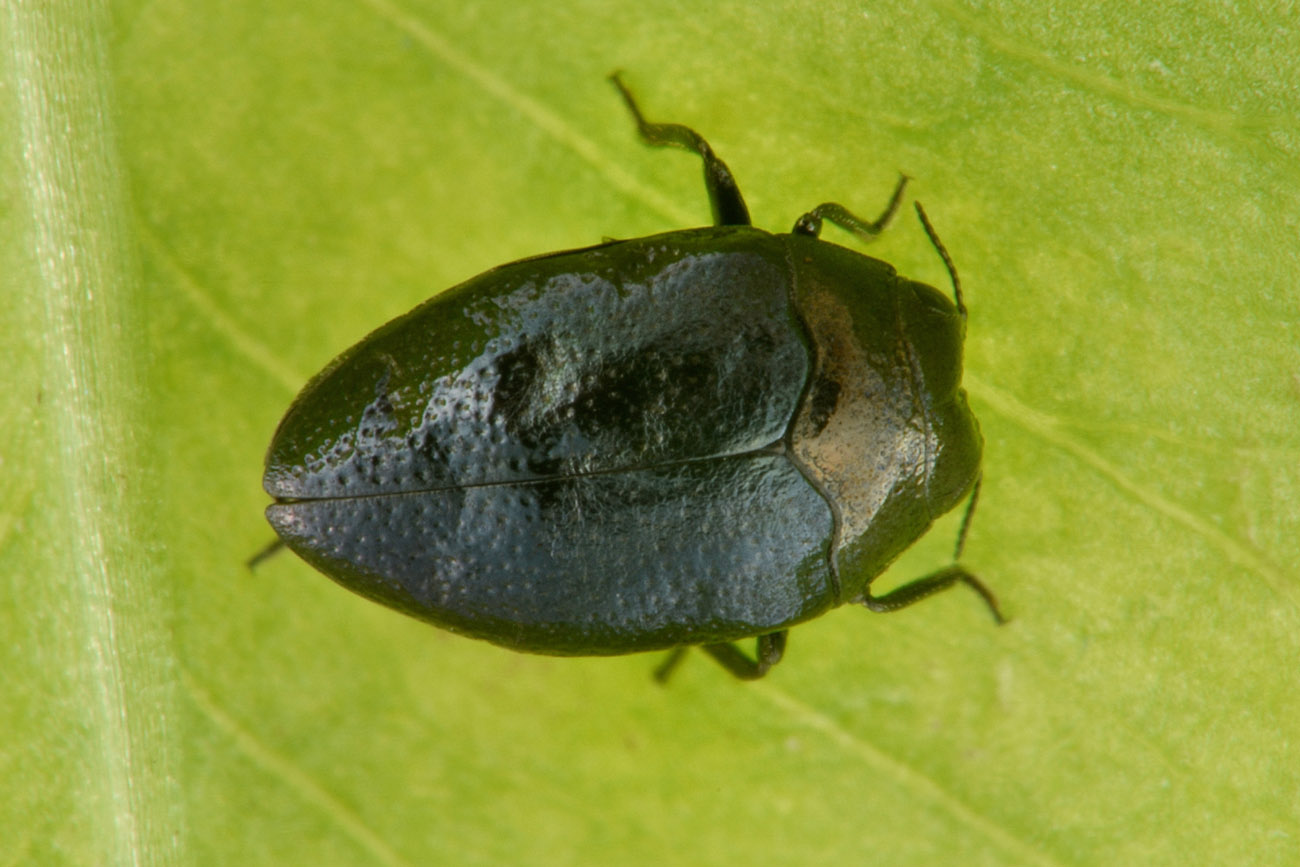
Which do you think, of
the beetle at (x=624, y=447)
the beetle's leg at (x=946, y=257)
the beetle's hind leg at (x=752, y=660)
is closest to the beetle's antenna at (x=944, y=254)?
the beetle's leg at (x=946, y=257)

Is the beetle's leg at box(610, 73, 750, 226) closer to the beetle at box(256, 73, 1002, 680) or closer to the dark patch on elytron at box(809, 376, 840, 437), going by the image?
the beetle at box(256, 73, 1002, 680)

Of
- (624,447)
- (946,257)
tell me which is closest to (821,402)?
(624,447)

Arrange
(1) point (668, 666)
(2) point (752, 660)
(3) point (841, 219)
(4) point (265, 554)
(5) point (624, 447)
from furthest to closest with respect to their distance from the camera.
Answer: (1) point (668, 666) → (4) point (265, 554) → (2) point (752, 660) → (3) point (841, 219) → (5) point (624, 447)

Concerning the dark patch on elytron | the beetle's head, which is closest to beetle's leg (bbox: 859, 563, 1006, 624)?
the beetle's head

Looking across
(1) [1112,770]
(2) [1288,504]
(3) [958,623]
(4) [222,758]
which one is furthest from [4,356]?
(2) [1288,504]

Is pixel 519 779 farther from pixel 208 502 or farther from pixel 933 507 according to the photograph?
pixel 933 507

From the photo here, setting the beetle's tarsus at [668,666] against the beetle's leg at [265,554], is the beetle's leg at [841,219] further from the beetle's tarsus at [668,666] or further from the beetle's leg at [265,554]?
the beetle's leg at [265,554]

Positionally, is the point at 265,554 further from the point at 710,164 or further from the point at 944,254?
the point at 944,254
